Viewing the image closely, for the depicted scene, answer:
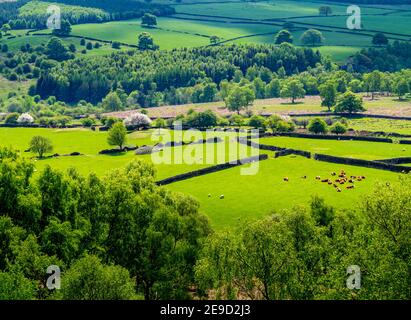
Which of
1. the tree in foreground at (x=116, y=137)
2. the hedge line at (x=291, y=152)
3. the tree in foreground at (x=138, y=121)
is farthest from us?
the tree in foreground at (x=138, y=121)

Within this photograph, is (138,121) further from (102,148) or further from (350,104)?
(350,104)

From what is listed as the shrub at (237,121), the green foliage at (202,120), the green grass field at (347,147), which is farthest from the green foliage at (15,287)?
the shrub at (237,121)

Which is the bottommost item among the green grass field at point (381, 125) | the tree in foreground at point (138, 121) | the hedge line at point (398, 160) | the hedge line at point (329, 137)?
the tree in foreground at point (138, 121)

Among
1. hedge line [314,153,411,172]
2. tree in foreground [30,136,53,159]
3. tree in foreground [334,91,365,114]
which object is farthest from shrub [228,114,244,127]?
tree in foreground [30,136,53,159]

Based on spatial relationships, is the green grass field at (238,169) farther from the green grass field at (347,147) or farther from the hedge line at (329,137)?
the hedge line at (329,137)

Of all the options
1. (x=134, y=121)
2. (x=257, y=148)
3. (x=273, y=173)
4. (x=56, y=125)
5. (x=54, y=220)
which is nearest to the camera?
(x=54, y=220)

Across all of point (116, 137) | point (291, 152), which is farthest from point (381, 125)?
point (116, 137)

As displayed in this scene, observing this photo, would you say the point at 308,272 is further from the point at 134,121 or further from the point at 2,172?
the point at 134,121
